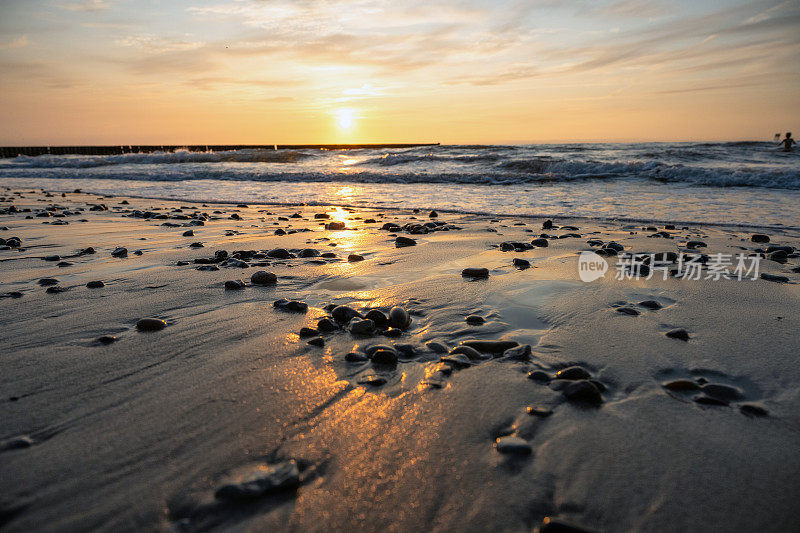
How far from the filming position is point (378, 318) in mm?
2773

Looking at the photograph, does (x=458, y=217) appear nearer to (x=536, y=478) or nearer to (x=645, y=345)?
(x=645, y=345)

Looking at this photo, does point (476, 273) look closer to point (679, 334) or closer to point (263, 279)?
point (679, 334)

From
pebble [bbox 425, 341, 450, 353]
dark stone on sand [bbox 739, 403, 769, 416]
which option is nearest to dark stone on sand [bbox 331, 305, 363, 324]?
pebble [bbox 425, 341, 450, 353]

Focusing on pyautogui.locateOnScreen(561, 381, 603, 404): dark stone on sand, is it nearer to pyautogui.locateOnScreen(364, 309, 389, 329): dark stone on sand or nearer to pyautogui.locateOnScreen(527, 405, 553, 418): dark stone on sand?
pyautogui.locateOnScreen(527, 405, 553, 418): dark stone on sand

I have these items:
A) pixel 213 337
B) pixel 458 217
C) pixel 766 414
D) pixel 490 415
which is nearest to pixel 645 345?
pixel 766 414

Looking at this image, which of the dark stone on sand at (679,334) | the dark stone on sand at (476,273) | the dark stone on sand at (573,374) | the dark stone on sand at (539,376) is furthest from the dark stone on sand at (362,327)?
the dark stone on sand at (679,334)

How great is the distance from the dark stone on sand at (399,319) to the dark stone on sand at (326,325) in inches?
13.3

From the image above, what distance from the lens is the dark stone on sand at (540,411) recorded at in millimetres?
1839

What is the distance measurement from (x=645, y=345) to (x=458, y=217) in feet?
19.1

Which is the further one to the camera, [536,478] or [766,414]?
[766,414]

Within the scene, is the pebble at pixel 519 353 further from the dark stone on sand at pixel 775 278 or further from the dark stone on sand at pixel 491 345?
the dark stone on sand at pixel 775 278

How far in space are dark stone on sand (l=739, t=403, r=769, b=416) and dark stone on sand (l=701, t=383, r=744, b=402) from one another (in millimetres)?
71

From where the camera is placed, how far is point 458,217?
8.19 m

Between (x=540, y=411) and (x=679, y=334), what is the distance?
1.34m
